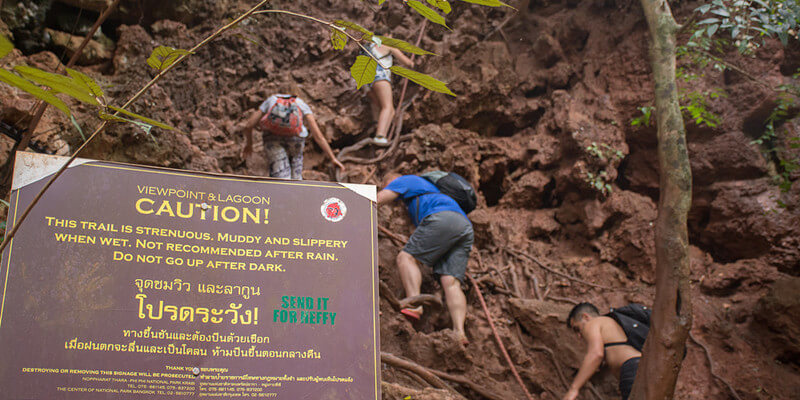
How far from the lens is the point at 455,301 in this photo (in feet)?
15.8

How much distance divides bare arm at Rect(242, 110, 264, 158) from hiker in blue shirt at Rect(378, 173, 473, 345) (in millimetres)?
1452

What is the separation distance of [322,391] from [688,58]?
628cm

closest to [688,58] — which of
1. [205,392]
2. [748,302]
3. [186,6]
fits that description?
[748,302]

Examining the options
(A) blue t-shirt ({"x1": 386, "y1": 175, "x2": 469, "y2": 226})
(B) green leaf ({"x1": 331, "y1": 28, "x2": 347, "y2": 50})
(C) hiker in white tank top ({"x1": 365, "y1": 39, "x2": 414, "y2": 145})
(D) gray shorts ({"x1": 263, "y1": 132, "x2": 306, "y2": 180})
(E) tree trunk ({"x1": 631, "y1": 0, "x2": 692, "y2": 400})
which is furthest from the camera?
(C) hiker in white tank top ({"x1": 365, "y1": 39, "x2": 414, "y2": 145})

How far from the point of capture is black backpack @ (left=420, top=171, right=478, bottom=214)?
520 centimetres

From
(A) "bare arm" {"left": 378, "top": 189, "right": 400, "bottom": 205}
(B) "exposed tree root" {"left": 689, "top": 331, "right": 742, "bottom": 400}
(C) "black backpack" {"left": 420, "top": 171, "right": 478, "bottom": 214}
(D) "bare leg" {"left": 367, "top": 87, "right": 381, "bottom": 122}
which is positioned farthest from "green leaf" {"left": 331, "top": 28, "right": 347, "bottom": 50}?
(D) "bare leg" {"left": 367, "top": 87, "right": 381, "bottom": 122}

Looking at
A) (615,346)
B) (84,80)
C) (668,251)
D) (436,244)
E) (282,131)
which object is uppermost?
(282,131)

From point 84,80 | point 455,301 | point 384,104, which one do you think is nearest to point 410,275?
point 455,301

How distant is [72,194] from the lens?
1874 millimetres

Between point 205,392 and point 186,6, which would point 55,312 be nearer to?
point 205,392

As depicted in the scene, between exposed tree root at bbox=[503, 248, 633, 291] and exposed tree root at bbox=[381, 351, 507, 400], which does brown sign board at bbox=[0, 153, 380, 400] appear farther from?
exposed tree root at bbox=[503, 248, 633, 291]

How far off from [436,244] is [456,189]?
2.12 ft

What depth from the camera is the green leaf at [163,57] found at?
1.36 m

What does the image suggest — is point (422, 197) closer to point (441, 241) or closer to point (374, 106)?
point (441, 241)
